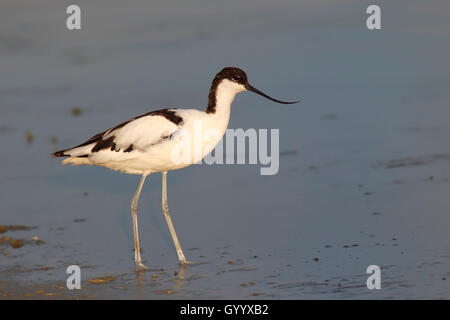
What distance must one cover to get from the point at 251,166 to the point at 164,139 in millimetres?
2790

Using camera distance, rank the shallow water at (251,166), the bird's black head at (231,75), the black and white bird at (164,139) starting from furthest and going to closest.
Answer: the bird's black head at (231,75) < the black and white bird at (164,139) < the shallow water at (251,166)

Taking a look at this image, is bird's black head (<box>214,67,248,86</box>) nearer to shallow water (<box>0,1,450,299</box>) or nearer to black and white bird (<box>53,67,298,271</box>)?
black and white bird (<box>53,67,298,271</box>)

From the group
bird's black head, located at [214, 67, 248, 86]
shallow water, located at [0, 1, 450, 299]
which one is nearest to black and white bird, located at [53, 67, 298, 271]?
bird's black head, located at [214, 67, 248, 86]

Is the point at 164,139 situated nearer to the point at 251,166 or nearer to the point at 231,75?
the point at 231,75

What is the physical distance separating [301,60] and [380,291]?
940 cm

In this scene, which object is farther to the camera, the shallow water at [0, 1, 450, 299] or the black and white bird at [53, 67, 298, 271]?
the black and white bird at [53, 67, 298, 271]

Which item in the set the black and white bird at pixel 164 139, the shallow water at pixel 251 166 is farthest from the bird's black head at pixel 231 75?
the shallow water at pixel 251 166

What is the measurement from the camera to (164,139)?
8.98 metres

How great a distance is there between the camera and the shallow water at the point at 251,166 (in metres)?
8.14

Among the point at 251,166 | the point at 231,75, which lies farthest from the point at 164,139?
the point at 251,166

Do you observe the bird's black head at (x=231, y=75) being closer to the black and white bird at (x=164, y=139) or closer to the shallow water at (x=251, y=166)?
the black and white bird at (x=164, y=139)

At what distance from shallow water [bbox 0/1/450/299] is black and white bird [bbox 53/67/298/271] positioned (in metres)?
0.80

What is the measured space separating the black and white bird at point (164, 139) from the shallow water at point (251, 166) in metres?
0.80

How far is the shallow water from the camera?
814 cm
